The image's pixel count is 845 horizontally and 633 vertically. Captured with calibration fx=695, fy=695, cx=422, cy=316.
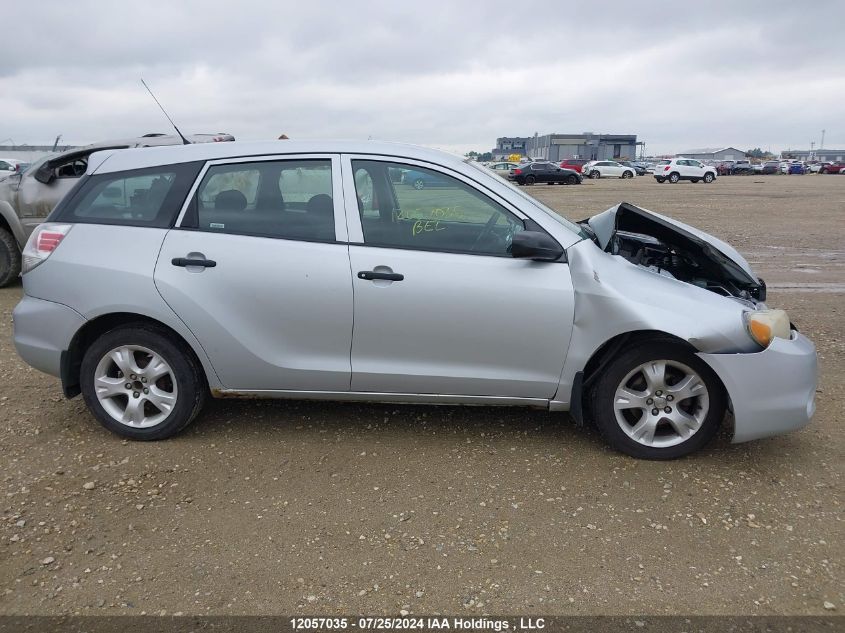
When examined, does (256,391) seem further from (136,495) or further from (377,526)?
(377,526)

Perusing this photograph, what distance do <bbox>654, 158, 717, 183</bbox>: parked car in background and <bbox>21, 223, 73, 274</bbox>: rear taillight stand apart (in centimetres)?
4509

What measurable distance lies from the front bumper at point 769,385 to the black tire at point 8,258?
27.3ft

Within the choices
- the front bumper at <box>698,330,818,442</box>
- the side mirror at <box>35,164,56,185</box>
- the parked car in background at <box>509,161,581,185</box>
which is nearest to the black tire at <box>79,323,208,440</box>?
the front bumper at <box>698,330,818,442</box>

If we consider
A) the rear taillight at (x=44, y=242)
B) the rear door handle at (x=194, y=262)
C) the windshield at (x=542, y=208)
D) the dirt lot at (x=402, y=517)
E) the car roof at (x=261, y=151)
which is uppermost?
the car roof at (x=261, y=151)

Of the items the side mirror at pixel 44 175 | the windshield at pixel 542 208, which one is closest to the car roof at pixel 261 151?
the windshield at pixel 542 208

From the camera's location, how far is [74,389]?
13.8 ft

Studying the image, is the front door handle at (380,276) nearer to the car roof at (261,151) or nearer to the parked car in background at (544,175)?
the car roof at (261,151)

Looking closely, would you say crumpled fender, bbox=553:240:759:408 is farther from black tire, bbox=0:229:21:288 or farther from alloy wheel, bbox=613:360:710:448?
black tire, bbox=0:229:21:288

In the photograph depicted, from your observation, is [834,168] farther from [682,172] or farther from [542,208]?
[542,208]

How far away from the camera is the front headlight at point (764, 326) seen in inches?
142

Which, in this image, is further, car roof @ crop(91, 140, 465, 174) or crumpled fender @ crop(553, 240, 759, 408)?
car roof @ crop(91, 140, 465, 174)

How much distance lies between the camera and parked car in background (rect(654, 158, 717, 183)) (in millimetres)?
44750

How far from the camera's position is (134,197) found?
13.6 feet

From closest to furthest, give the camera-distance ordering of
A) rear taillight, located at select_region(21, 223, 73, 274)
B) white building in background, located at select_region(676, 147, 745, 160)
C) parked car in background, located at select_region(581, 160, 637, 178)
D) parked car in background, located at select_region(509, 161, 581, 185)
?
rear taillight, located at select_region(21, 223, 73, 274)
parked car in background, located at select_region(509, 161, 581, 185)
parked car in background, located at select_region(581, 160, 637, 178)
white building in background, located at select_region(676, 147, 745, 160)
